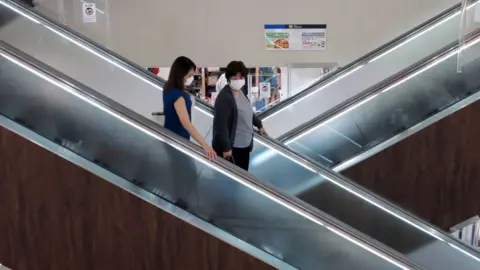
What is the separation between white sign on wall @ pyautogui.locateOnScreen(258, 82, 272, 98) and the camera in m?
8.63

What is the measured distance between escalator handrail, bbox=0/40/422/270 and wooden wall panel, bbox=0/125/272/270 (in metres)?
0.42

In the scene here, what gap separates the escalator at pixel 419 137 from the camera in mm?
4512

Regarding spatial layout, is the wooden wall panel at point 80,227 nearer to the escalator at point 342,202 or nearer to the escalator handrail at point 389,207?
the escalator at point 342,202

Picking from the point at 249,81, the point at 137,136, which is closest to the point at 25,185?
the point at 137,136

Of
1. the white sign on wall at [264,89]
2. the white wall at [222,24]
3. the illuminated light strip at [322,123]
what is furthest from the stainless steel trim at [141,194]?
the white sign on wall at [264,89]

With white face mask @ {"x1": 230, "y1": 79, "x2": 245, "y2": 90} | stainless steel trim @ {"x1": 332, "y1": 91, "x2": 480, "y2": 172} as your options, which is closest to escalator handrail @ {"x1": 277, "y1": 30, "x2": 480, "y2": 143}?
stainless steel trim @ {"x1": 332, "y1": 91, "x2": 480, "y2": 172}

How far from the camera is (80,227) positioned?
3219 millimetres

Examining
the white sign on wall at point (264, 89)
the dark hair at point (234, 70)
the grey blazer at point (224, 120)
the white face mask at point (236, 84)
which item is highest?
the dark hair at point (234, 70)

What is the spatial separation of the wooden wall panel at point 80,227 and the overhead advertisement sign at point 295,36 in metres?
5.13

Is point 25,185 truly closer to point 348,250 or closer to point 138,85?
point 348,250

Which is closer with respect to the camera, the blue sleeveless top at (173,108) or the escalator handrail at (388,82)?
the blue sleeveless top at (173,108)

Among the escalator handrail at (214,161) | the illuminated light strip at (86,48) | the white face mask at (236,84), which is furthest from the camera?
the illuminated light strip at (86,48)

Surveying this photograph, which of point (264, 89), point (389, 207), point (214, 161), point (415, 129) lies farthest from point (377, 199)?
point (264, 89)

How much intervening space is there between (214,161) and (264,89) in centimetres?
553
